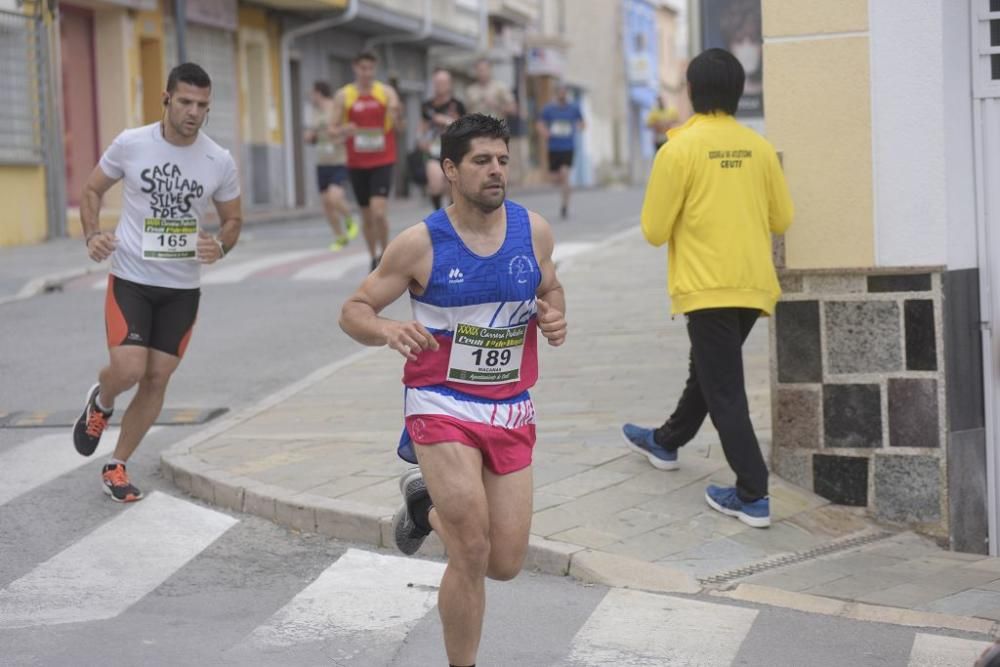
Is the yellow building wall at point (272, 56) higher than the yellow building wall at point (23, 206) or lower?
higher

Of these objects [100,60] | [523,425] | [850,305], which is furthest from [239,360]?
[100,60]

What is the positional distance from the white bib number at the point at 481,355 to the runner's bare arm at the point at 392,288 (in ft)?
0.35

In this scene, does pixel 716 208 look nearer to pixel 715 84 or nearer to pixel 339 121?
pixel 715 84

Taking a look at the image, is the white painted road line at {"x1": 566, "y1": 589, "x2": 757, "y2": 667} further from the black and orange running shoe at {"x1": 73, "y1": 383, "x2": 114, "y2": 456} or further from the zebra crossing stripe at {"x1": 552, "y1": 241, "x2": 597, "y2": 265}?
the zebra crossing stripe at {"x1": 552, "y1": 241, "x2": 597, "y2": 265}

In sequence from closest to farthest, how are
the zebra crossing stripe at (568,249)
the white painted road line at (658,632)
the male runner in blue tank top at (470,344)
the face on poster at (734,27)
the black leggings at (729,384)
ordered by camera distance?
A: the male runner in blue tank top at (470,344), the white painted road line at (658,632), the black leggings at (729,384), the face on poster at (734,27), the zebra crossing stripe at (568,249)

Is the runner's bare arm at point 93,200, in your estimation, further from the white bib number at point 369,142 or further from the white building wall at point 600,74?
the white building wall at point 600,74

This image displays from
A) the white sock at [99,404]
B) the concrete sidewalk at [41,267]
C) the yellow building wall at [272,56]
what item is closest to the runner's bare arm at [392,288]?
the white sock at [99,404]

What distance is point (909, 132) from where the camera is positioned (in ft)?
26.1

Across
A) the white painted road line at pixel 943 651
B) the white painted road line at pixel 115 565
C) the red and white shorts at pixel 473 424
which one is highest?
the red and white shorts at pixel 473 424

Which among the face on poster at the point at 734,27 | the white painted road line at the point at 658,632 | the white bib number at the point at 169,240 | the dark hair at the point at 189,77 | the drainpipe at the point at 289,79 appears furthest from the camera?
the drainpipe at the point at 289,79

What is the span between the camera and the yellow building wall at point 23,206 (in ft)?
71.8

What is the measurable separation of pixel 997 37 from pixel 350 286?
8.71m

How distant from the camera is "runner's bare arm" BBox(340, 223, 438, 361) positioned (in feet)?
16.4

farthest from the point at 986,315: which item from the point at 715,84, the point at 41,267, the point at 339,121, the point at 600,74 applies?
the point at 600,74
